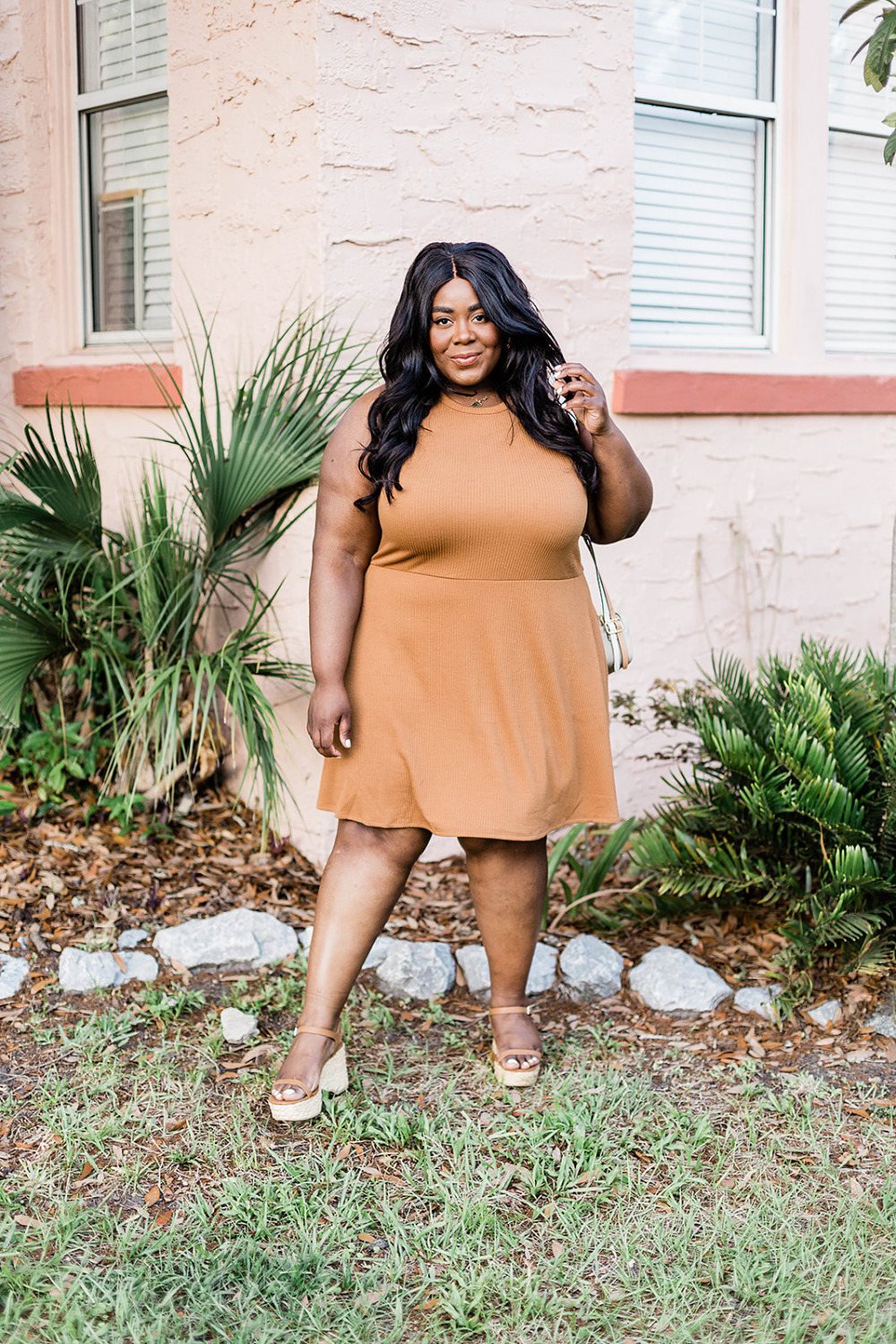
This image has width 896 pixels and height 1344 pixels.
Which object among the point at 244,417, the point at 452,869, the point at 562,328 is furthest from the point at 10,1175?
the point at 562,328

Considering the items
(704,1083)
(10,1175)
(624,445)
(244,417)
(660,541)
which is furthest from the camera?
(660,541)

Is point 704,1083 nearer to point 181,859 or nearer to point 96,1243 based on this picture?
point 96,1243

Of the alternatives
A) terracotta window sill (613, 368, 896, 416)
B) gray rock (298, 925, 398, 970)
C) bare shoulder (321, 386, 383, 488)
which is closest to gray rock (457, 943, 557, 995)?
gray rock (298, 925, 398, 970)

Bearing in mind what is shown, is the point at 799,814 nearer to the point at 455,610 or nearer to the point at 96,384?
the point at 455,610

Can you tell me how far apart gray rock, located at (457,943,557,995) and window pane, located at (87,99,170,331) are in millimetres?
2568


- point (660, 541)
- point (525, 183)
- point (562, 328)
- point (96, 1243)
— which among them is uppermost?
point (525, 183)

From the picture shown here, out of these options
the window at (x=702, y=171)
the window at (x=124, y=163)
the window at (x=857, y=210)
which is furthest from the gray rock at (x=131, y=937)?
the window at (x=857, y=210)

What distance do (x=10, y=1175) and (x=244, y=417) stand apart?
7.22ft

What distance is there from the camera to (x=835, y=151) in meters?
5.27

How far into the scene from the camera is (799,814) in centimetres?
345

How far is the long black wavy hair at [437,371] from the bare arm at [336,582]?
2.6 inches

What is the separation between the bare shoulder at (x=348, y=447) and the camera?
274 cm

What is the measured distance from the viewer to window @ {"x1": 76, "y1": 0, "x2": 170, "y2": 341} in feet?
15.6

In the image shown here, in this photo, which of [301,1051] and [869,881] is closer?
[301,1051]
